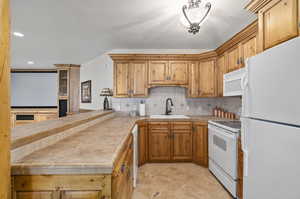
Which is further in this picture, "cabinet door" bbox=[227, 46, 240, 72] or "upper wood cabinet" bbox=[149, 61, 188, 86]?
"upper wood cabinet" bbox=[149, 61, 188, 86]

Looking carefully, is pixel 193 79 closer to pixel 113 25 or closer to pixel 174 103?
pixel 174 103

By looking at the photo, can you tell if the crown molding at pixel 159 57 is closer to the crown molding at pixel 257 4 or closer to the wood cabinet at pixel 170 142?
the wood cabinet at pixel 170 142

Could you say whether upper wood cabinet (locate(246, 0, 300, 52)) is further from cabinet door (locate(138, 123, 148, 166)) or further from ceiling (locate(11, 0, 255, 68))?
cabinet door (locate(138, 123, 148, 166))

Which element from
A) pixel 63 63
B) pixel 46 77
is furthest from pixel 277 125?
pixel 46 77

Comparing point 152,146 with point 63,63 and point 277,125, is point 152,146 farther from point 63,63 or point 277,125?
point 63,63

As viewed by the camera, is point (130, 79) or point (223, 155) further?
point (130, 79)

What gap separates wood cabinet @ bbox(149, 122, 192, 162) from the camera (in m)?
3.25

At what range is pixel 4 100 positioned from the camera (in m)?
0.83

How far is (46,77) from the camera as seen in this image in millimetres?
6156

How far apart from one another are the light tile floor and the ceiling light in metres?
2.15

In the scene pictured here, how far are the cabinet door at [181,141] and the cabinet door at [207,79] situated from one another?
84 centimetres

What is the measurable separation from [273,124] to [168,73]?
2555 millimetres

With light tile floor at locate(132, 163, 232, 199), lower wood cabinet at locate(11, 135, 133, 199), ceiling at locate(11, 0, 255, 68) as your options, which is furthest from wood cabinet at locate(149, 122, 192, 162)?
lower wood cabinet at locate(11, 135, 133, 199)

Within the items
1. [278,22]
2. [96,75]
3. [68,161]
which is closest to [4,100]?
[68,161]
